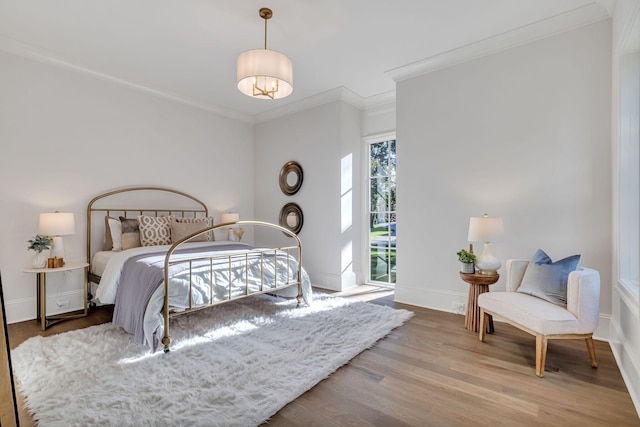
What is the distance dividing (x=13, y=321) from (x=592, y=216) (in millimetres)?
5488

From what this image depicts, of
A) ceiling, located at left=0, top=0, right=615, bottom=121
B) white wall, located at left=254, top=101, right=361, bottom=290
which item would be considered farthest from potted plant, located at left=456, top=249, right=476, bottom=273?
ceiling, located at left=0, top=0, right=615, bottom=121

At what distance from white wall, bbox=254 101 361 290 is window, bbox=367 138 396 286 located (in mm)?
232

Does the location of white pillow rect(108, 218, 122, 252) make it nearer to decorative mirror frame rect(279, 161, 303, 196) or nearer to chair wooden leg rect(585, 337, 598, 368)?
decorative mirror frame rect(279, 161, 303, 196)

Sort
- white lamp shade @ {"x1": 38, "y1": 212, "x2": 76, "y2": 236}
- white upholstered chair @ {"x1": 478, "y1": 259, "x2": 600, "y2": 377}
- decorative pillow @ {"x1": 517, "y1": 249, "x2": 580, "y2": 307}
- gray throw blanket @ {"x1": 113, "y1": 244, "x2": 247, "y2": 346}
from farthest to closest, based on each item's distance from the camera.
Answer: white lamp shade @ {"x1": 38, "y1": 212, "x2": 76, "y2": 236} → gray throw blanket @ {"x1": 113, "y1": 244, "x2": 247, "y2": 346} → decorative pillow @ {"x1": 517, "y1": 249, "x2": 580, "y2": 307} → white upholstered chair @ {"x1": 478, "y1": 259, "x2": 600, "y2": 377}

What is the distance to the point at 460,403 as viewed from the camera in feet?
5.92

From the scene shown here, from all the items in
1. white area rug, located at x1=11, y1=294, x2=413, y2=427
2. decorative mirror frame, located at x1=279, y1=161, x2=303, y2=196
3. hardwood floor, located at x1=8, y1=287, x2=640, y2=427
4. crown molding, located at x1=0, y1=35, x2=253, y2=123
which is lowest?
hardwood floor, located at x1=8, y1=287, x2=640, y2=427

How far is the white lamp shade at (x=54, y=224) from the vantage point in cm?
303

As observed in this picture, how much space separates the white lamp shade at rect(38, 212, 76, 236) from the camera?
3.03 meters

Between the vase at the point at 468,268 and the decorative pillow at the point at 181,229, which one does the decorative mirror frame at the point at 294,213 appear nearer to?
the decorative pillow at the point at 181,229

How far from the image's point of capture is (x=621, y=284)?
2246 mm

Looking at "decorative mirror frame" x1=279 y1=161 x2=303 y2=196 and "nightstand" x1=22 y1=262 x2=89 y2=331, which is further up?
"decorative mirror frame" x1=279 y1=161 x2=303 y2=196

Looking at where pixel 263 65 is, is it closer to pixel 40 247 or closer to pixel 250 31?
pixel 250 31

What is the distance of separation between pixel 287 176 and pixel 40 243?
10.2ft

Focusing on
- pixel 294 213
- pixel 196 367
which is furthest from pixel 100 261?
pixel 294 213
